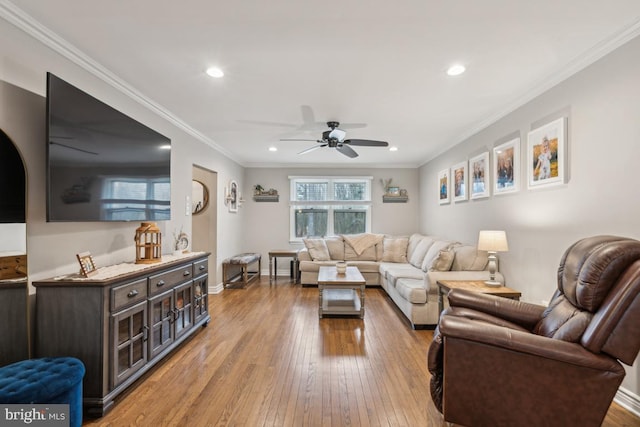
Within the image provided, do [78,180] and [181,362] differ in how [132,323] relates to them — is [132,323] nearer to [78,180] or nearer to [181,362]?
[181,362]

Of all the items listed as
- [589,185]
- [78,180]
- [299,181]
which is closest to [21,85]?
[78,180]

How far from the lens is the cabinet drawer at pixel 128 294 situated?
6.97 ft

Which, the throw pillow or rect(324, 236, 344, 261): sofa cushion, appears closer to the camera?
the throw pillow

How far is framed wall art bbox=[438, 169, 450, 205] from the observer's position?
532 cm

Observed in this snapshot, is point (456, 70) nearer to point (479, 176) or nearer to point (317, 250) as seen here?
point (479, 176)

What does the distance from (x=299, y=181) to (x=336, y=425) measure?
564cm

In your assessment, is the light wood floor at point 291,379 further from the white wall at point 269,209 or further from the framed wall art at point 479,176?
the white wall at point 269,209

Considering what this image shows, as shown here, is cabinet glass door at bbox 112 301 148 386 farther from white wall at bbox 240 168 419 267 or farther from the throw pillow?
white wall at bbox 240 168 419 267

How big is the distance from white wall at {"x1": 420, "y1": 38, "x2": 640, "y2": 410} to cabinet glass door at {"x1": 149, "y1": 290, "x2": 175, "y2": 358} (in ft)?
11.3

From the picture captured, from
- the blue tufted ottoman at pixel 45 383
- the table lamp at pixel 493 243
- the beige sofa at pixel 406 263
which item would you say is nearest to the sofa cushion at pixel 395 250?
the beige sofa at pixel 406 263

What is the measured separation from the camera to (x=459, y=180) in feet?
15.8

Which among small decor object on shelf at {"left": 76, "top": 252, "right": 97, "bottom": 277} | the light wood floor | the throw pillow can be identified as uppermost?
small decor object on shelf at {"left": 76, "top": 252, "right": 97, "bottom": 277}

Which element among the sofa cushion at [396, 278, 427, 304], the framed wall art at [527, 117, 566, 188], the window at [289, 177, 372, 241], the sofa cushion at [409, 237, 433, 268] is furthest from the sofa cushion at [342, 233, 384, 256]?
the framed wall art at [527, 117, 566, 188]

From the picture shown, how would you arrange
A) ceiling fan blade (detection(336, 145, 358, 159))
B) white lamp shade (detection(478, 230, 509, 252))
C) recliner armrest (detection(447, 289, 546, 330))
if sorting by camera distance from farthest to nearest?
1. ceiling fan blade (detection(336, 145, 358, 159))
2. white lamp shade (detection(478, 230, 509, 252))
3. recliner armrest (detection(447, 289, 546, 330))
